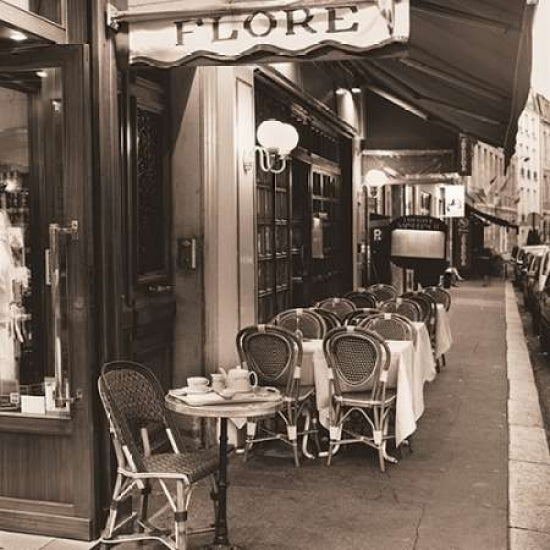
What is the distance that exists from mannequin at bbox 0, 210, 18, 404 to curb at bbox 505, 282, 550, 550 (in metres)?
3.42

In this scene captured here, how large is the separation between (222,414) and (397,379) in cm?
291

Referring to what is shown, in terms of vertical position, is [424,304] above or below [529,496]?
above

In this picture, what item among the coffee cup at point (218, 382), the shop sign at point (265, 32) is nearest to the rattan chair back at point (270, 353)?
the coffee cup at point (218, 382)

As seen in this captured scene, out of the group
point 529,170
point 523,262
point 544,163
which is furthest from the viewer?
point 544,163

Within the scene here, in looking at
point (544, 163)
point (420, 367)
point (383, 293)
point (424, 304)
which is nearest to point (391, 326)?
point (420, 367)

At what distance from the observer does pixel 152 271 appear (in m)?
7.27

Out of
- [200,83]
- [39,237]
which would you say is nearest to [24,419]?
[39,237]

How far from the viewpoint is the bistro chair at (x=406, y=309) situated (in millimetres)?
10156

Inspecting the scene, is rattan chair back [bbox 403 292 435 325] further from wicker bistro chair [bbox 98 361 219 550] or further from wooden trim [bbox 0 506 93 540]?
wooden trim [bbox 0 506 93 540]

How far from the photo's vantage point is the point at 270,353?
7359 millimetres

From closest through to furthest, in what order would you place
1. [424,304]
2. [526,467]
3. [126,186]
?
[126,186] < [526,467] < [424,304]

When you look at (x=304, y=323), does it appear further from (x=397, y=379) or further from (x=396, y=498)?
(x=396, y=498)

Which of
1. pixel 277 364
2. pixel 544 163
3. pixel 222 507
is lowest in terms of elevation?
pixel 222 507

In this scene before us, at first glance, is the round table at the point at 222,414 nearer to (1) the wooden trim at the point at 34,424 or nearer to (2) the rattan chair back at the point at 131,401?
(2) the rattan chair back at the point at 131,401
